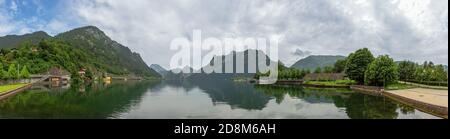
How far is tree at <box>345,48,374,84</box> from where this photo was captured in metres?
82.7

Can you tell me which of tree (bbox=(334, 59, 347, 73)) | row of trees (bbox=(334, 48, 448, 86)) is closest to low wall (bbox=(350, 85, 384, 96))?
row of trees (bbox=(334, 48, 448, 86))

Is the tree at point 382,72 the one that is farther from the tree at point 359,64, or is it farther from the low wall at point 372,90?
the tree at point 359,64

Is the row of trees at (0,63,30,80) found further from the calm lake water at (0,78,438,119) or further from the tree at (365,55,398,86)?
the tree at (365,55,398,86)

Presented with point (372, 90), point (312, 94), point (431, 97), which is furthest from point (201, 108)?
point (372, 90)

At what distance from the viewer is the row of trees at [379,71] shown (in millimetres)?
68750

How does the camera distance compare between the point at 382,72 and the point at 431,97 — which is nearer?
the point at 431,97

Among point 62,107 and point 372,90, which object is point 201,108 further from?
point 372,90

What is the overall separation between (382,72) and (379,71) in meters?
0.91

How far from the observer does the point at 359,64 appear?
83625 millimetres
